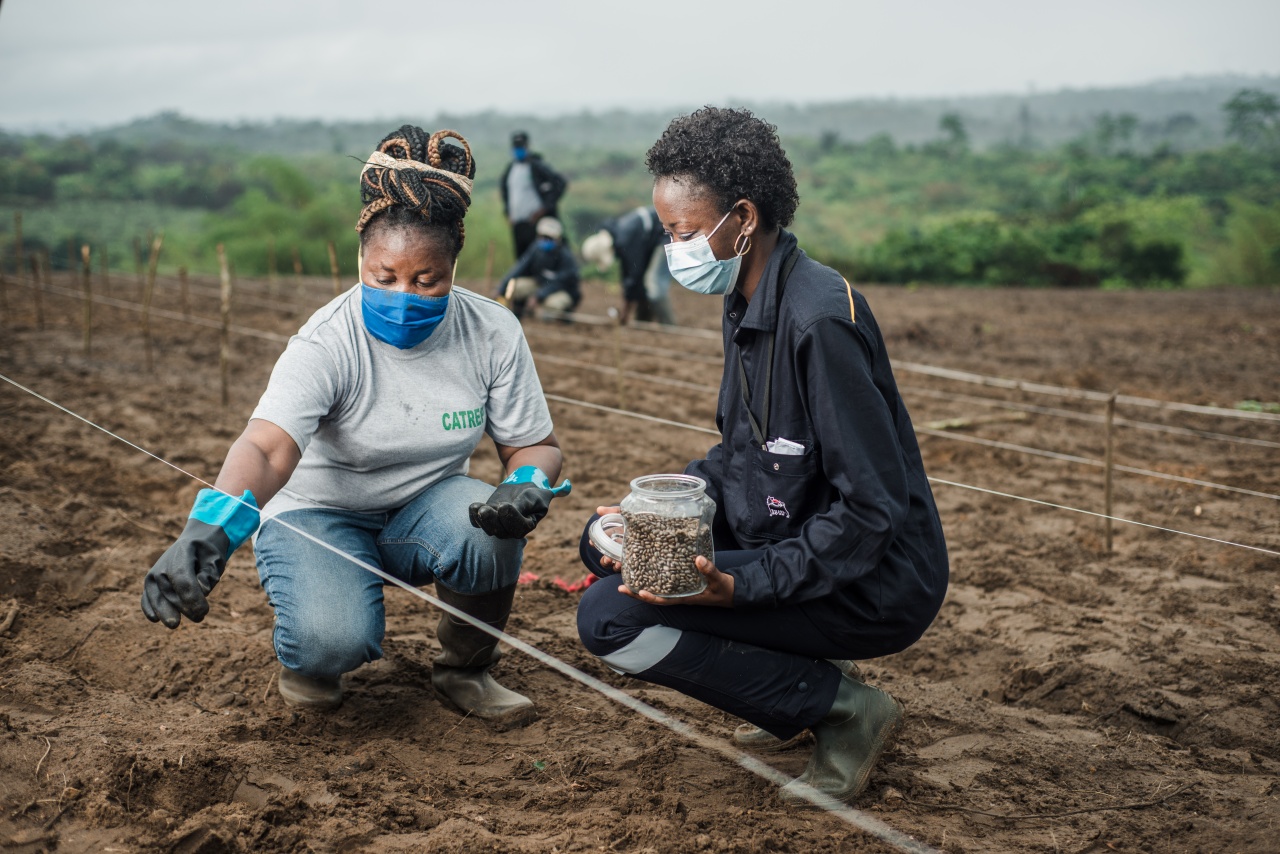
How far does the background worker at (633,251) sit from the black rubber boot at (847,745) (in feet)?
21.6

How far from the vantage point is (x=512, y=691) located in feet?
8.88

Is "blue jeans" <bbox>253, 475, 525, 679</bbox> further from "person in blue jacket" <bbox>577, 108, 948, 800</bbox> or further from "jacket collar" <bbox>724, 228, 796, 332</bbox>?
"jacket collar" <bbox>724, 228, 796, 332</bbox>

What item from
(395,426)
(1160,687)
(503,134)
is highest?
(503,134)

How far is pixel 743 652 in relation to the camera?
210 cm

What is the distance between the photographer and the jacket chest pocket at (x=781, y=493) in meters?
2.05

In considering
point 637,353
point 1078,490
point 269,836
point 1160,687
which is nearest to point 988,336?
point 637,353

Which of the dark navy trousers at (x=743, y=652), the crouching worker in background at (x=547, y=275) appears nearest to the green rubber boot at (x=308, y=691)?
the dark navy trousers at (x=743, y=652)

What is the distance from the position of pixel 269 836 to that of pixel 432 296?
120 cm

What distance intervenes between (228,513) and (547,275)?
7513mm

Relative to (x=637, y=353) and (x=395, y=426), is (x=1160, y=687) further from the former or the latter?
(x=637, y=353)

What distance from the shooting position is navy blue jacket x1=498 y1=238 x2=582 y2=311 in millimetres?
9234

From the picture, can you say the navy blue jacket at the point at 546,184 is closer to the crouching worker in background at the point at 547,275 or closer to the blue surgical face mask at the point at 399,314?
the crouching worker in background at the point at 547,275

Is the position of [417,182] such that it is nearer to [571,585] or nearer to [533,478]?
[533,478]

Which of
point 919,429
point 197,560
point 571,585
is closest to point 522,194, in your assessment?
point 919,429
